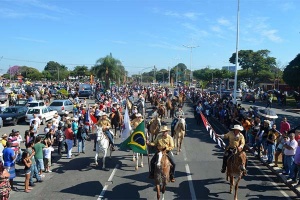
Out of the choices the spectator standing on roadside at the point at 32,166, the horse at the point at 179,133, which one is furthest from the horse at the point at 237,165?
the spectator standing on roadside at the point at 32,166

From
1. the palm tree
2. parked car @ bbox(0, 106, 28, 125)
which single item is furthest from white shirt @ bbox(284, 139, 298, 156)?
the palm tree

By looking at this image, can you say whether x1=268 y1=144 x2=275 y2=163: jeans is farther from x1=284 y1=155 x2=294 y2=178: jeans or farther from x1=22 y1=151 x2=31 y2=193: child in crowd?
x1=22 y1=151 x2=31 y2=193: child in crowd

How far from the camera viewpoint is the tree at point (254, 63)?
8844 centimetres

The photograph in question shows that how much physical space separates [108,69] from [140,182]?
42354mm

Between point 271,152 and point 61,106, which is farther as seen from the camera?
point 61,106

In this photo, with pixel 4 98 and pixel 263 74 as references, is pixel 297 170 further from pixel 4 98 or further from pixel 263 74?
pixel 263 74

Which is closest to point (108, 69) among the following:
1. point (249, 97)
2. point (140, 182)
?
point (249, 97)

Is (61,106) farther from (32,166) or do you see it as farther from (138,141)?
(138,141)

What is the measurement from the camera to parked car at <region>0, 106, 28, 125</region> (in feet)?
79.3

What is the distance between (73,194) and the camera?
10.1m

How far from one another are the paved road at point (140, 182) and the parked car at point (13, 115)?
38.5 feet

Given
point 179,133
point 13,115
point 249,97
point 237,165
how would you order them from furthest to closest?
point 249,97
point 13,115
point 179,133
point 237,165

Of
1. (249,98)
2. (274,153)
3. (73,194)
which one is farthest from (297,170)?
(249,98)

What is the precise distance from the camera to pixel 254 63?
9519 cm
